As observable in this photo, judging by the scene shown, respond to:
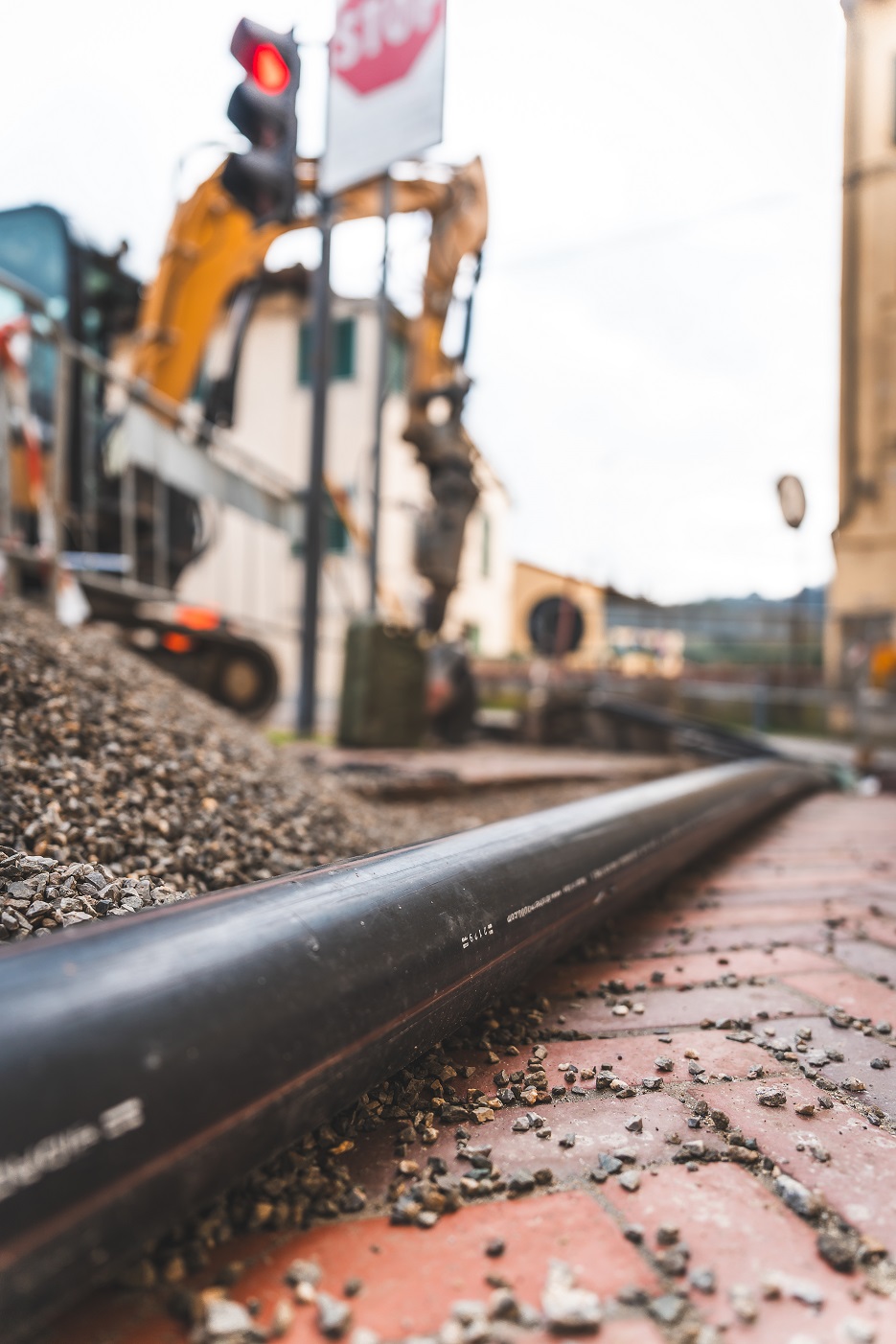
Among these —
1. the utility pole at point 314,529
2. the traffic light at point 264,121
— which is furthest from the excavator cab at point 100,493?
the traffic light at point 264,121

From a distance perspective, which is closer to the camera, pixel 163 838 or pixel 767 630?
pixel 163 838

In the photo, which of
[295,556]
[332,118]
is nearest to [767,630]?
[295,556]

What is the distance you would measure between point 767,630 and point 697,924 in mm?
13772

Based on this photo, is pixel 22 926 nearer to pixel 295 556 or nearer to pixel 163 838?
pixel 163 838

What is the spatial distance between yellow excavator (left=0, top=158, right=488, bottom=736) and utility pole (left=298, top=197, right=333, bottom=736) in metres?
0.51

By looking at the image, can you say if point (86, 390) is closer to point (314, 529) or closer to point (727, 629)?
point (314, 529)

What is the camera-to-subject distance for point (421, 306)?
20.7 ft

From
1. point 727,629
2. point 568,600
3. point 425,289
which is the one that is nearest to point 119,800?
point 425,289

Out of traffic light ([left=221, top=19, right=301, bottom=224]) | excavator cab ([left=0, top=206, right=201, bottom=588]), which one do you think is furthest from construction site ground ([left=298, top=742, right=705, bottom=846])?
traffic light ([left=221, top=19, right=301, bottom=224])

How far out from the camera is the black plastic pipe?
1.76 ft

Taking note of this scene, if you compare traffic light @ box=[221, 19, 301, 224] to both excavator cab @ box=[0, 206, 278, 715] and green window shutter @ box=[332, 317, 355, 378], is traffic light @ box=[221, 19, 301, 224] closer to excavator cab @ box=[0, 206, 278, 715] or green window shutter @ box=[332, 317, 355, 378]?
excavator cab @ box=[0, 206, 278, 715]

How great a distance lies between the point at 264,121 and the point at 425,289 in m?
2.91

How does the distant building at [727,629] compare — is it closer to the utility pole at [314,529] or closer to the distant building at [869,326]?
the distant building at [869,326]

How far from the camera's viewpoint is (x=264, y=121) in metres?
3.51
